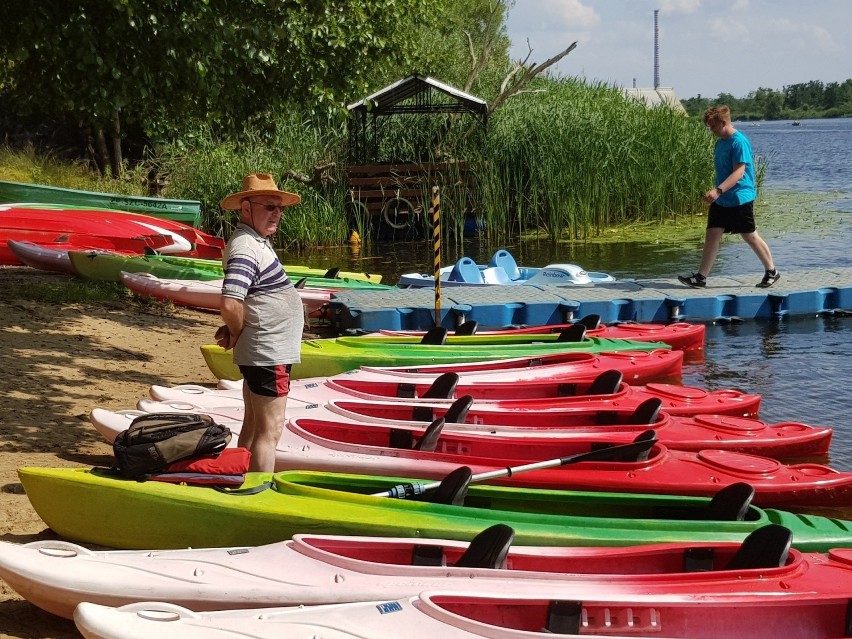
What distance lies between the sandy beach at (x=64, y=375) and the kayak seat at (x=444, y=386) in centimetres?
234

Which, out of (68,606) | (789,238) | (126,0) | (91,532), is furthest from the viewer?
(789,238)

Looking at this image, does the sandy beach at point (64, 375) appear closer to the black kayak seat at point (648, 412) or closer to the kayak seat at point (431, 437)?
the kayak seat at point (431, 437)

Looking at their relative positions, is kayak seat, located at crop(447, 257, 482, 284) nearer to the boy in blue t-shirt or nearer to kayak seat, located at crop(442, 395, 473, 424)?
the boy in blue t-shirt

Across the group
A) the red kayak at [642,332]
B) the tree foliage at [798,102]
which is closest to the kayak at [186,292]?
the red kayak at [642,332]

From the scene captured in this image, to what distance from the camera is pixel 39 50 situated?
337 inches

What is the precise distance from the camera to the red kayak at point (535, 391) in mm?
7566

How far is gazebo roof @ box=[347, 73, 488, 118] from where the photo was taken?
20578 mm

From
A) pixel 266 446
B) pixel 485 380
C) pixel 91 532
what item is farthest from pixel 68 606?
pixel 485 380

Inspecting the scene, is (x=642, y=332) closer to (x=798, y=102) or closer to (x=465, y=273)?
(x=465, y=273)

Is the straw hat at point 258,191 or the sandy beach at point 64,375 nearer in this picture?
the straw hat at point 258,191

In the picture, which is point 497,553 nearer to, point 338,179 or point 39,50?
point 39,50

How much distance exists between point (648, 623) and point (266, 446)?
234cm

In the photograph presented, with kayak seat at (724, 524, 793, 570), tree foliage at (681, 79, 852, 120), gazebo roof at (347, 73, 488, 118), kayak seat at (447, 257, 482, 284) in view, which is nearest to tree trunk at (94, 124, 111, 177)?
gazebo roof at (347, 73, 488, 118)

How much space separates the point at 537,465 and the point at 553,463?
10 cm
